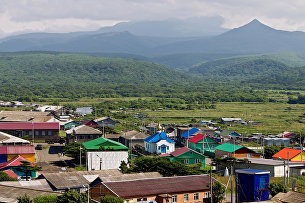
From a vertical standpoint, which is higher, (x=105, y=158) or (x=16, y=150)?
(x=16, y=150)

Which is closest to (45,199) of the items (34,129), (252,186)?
(252,186)

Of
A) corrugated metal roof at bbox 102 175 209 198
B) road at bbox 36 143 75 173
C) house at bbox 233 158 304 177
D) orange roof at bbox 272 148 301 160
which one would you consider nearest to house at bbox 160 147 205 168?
house at bbox 233 158 304 177

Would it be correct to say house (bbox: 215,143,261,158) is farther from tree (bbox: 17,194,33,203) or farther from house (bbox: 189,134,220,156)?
tree (bbox: 17,194,33,203)

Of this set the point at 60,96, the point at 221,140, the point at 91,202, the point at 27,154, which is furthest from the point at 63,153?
the point at 60,96

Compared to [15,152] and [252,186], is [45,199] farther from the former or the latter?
→ [15,152]

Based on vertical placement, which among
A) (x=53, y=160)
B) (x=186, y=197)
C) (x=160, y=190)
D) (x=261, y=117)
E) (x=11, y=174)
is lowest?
(x=261, y=117)

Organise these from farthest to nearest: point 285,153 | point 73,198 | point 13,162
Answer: point 285,153
point 13,162
point 73,198
